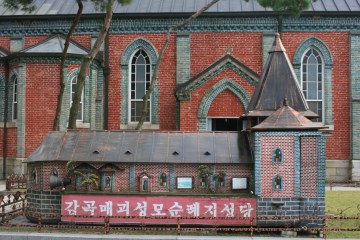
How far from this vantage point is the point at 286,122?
515 inches

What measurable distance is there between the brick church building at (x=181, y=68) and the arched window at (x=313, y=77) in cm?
5

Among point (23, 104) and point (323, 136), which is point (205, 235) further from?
point (23, 104)

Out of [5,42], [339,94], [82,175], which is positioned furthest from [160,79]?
[82,175]

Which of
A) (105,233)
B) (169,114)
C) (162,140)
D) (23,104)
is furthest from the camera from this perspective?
(169,114)

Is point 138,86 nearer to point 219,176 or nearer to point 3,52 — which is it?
point 3,52

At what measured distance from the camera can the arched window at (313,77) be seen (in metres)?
26.4

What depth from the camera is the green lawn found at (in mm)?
12617

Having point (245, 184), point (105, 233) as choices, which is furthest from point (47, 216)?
point (245, 184)

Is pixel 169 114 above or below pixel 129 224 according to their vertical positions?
above

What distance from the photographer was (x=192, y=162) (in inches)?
531

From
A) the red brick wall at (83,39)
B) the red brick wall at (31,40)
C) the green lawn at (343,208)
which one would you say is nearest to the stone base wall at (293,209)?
the green lawn at (343,208)

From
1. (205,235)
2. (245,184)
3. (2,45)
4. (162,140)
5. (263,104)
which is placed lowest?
(205,235)

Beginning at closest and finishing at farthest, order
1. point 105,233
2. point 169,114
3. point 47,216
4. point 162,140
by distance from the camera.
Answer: point 105,233
point 47,216
point 162,140
point 169,114

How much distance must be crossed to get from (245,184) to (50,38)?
16476 mm
